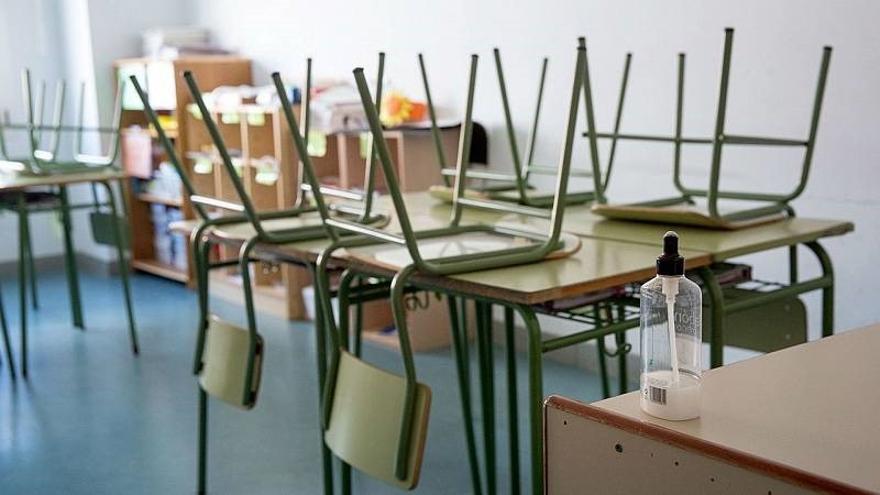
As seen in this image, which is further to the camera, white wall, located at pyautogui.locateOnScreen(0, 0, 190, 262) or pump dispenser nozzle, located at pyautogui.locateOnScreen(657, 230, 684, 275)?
white wall, located at pyautogui.locateOnScreen(0, 0, 190, 262)

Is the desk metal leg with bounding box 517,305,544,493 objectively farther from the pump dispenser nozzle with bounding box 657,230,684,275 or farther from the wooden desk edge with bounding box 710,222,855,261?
the pump dispenser nozzle with bounding box 657,230,684,275

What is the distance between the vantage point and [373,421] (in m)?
1.94

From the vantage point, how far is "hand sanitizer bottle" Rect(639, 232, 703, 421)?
1.16m

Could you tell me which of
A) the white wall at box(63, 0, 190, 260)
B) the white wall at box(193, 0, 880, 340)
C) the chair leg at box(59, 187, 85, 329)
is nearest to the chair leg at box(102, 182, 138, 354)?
the chair leg at box(59, 187, 85, 329)

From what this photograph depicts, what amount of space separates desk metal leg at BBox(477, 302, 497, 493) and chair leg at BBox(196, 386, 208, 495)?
27.5 inches

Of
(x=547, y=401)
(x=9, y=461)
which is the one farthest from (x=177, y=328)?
(x=547, y=401)

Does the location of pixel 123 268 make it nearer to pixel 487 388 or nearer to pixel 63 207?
pixel 63 207

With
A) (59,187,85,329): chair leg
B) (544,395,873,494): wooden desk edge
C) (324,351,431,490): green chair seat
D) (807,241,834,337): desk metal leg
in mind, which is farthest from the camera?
(59,187,85,329): chair leg

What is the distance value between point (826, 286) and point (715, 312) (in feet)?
1.41

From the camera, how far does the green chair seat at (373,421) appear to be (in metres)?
1.86

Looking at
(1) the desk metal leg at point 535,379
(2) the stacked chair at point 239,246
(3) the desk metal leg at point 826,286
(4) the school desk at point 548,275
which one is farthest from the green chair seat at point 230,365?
(3) the desk metal leg at point 826,286

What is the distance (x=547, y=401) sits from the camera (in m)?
1.23

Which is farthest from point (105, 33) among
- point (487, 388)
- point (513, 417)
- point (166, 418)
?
point (513, 417)

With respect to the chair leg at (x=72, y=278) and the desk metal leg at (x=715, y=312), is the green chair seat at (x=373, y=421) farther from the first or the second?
the chair leg at (x=72, y=278)
